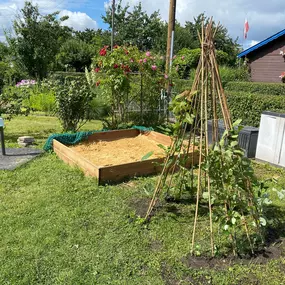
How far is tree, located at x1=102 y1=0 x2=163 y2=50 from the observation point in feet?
111

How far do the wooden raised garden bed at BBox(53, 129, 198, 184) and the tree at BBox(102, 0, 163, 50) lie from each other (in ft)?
95.3

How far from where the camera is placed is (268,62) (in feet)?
49.4

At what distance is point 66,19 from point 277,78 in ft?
37.9

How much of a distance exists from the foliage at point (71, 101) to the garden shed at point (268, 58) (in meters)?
11.6

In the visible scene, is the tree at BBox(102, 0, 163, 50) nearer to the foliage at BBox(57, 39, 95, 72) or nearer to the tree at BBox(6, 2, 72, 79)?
the foliage at BBox(57, 39, 95, 72)

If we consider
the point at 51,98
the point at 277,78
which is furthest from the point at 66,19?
the point at 277,78

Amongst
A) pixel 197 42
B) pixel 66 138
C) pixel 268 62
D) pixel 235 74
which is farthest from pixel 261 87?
pixel 197 42

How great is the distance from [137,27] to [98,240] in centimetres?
3495

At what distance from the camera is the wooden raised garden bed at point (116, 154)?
417 centimetres

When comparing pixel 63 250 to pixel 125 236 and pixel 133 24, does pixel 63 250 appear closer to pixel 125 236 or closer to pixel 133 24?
pixel 125 236

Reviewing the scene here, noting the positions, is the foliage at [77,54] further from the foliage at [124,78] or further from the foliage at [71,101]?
the foliage at [71,101]

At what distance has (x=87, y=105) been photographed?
20.4 ft

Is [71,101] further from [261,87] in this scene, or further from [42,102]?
[261,87]

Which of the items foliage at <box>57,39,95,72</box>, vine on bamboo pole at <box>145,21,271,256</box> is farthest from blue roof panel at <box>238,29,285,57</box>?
foliage at <box>57,39,95,72</box>
